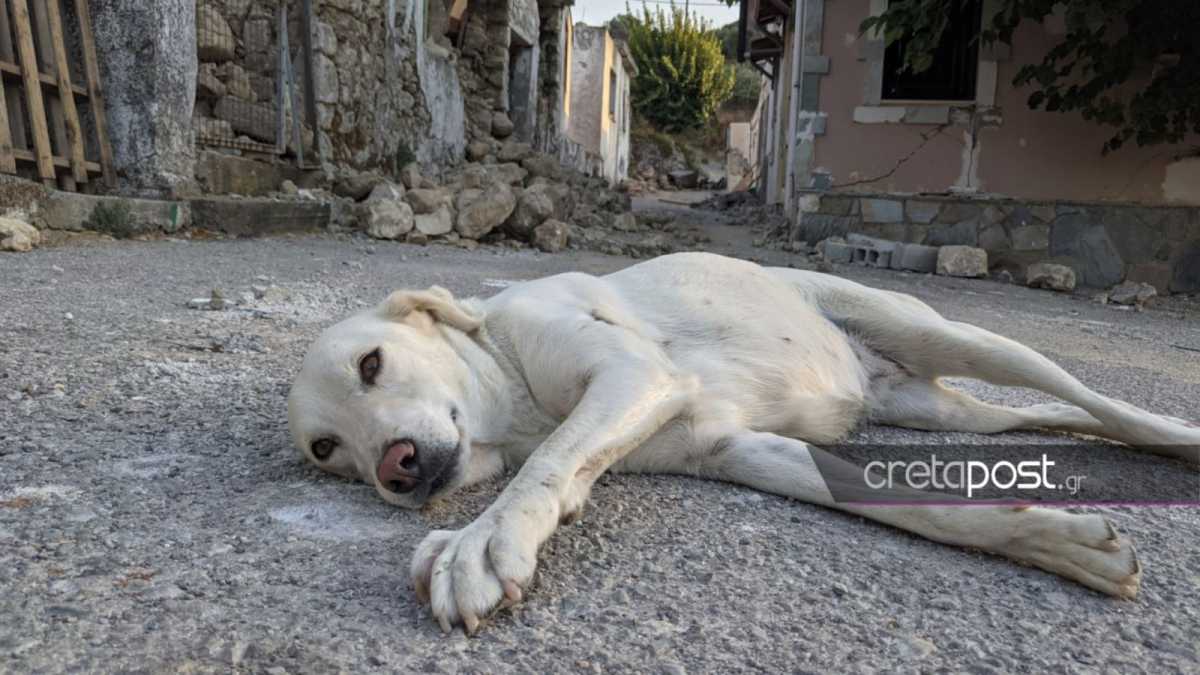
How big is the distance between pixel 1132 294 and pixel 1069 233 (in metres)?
1.14

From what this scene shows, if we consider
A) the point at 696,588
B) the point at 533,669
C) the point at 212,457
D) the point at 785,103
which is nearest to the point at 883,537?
the point at 696,588

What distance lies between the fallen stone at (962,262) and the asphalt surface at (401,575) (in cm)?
670

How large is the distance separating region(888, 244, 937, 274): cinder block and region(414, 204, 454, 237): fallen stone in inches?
190

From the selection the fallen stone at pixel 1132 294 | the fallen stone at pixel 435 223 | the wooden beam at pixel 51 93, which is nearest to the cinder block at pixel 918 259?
the fallen stone at pixel 1132 294

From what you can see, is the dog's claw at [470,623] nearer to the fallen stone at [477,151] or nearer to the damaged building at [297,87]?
the damaged building at [297,87]

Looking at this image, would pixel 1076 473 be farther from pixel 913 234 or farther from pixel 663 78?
pixel 663 78

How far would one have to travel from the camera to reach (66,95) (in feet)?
20.1

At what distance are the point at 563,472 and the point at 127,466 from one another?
111cm

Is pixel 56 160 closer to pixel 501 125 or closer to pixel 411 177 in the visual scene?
pixel 411 177

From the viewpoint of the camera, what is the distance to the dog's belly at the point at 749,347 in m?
2.26

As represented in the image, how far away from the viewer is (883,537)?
1.81 metres

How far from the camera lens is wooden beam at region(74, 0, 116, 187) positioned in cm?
623

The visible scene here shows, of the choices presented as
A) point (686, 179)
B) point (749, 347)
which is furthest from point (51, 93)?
point (686, 179)

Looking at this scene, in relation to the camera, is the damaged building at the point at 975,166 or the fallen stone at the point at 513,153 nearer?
the damaged building at the point at 975,166
